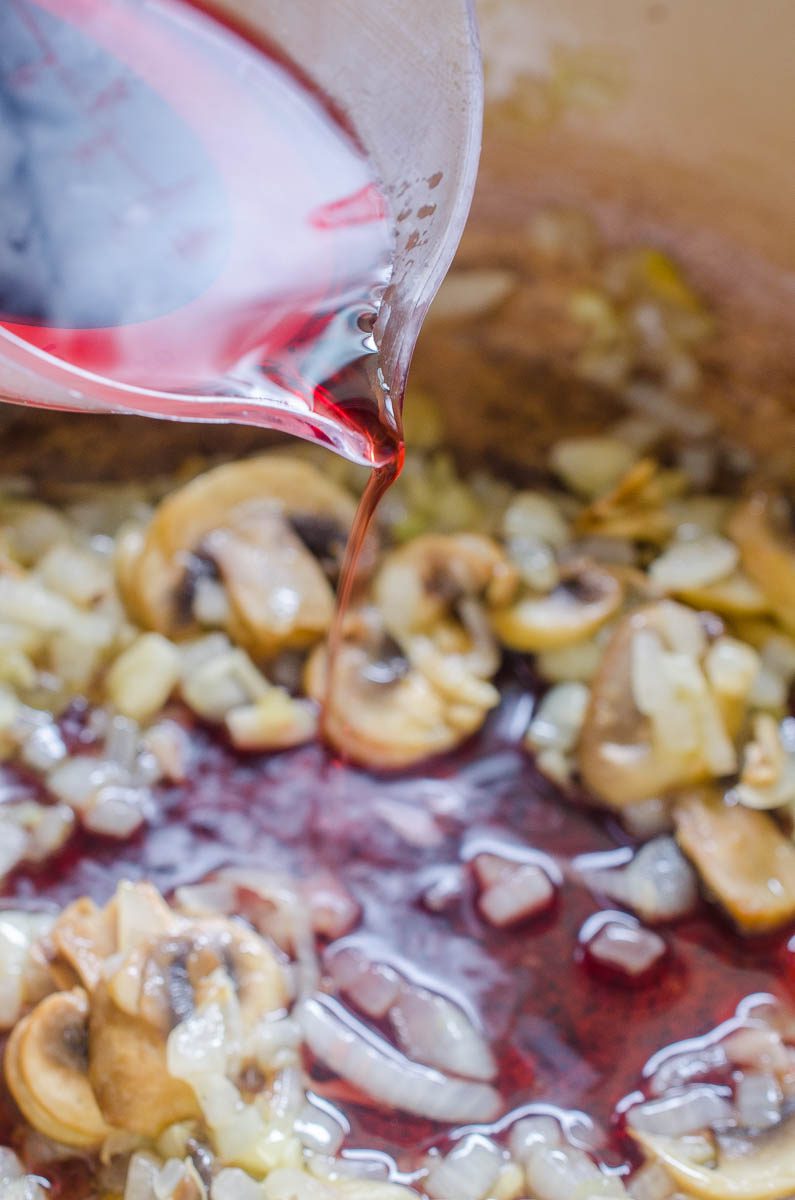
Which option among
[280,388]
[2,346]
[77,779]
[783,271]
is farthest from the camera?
[783,271]

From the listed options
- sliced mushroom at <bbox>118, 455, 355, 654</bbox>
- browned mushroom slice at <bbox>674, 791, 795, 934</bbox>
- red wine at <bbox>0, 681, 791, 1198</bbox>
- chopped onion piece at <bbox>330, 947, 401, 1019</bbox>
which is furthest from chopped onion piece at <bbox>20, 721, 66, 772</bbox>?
browned mushroom slice at <bbox>674, 791, 795, 934</bbox>

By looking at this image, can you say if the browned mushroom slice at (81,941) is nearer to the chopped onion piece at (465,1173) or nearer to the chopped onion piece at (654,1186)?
the chopped onion piece at (465,1173)

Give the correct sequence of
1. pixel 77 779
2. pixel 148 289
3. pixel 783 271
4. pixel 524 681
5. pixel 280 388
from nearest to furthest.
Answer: pixel 280 388
pixel 148 289
pixel 77 779
pixel 524 681
pixel 783 271

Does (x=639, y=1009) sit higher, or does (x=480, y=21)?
(x=480, y=21)

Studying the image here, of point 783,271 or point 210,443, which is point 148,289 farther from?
point 783,271

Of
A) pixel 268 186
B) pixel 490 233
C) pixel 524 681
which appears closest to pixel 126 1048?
pixel 524 681

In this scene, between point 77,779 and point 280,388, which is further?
point 77,779

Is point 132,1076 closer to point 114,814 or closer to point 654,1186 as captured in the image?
point 114,814
